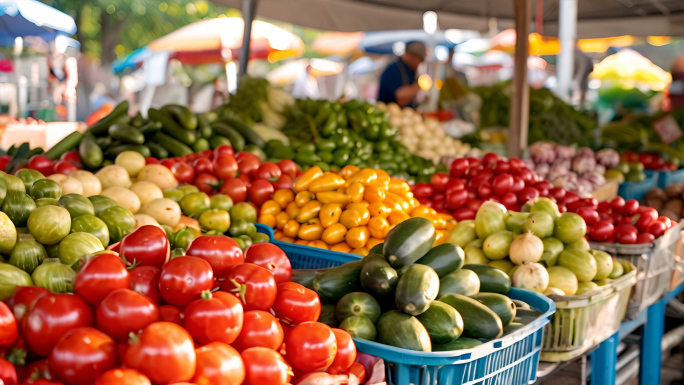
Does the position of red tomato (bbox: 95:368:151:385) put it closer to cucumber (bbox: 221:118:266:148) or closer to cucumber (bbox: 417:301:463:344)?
cucumber (bbox: 417:301:463:344)

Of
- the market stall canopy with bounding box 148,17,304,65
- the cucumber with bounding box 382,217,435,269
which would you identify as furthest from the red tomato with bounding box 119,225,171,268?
the market stall canopy with bounding box 148,17,304,65

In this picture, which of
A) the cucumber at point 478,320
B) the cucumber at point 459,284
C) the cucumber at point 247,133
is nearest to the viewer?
the cucumber at point 478,320

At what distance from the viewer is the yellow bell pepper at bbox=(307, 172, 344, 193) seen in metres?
3.29

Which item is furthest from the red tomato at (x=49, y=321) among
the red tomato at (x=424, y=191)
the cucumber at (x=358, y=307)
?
the red tomato at (x=424, y=191)

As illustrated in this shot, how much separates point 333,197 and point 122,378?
6.81 feet

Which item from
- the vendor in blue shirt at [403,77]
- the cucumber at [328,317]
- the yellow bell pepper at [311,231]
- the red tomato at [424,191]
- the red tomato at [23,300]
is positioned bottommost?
the cucumber at [328,317]

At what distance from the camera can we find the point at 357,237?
9.97 ft

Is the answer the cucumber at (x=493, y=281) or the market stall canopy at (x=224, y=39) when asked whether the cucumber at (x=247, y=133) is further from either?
the market stall canopy at (x=224, y=39)

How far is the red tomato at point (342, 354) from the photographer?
64.4 inches

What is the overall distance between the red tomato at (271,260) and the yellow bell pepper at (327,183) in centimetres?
134

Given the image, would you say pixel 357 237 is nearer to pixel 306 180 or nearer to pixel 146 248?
pixel 306 180

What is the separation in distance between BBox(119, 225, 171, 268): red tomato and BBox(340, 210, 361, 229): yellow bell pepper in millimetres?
1425

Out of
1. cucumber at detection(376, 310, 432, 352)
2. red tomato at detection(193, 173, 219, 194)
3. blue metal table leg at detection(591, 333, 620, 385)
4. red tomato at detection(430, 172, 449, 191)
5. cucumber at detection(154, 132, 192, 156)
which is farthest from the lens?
cucumber at detection(154, 132, 192, 156)

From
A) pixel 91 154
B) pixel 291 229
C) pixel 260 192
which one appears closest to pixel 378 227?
pixel 291 229
